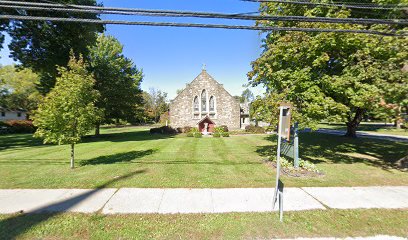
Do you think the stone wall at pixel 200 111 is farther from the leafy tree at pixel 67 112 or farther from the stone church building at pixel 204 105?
the leafy tree at pixel 67 112

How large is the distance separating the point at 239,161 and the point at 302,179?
11.7 feet

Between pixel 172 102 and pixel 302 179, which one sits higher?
pixel 172 102

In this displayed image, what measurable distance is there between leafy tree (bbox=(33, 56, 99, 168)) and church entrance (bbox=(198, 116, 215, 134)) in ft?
77.1

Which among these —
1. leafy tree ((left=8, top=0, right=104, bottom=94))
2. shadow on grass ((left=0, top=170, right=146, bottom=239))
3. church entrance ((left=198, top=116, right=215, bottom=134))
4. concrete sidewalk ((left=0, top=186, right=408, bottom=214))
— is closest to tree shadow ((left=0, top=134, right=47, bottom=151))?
leafy tree ((left=8, top=0, right=104, bottom=94))

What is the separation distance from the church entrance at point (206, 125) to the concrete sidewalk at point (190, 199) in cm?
2577

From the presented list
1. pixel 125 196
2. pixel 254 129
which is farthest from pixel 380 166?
pixel 254 129

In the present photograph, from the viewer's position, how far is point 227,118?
3356 centimetres

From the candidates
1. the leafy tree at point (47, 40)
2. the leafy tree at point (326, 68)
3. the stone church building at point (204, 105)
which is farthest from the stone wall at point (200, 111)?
the leafy tree at point (326, 68)

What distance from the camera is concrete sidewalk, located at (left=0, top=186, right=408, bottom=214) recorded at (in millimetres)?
5434

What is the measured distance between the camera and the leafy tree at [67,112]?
8.70 metres

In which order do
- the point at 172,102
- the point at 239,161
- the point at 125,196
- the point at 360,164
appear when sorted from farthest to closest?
the point at 172,102 → the point at 239,161 → the point at 360,164 → the point at 125,196

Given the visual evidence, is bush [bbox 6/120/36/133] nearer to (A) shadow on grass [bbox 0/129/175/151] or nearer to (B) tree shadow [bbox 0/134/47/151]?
(A) shadow on grass [bbox 0/129/175/151]

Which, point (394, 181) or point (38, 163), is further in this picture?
point (38, 163)

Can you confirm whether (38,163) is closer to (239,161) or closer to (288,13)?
(239,161)
